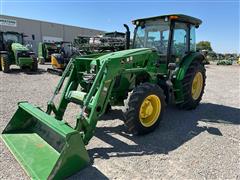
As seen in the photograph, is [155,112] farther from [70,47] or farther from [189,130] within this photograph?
[70,47]

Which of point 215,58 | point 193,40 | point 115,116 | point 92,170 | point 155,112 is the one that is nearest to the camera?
point 92,170

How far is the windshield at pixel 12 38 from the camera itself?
53.0ft

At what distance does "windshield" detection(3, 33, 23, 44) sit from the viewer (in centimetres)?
1616

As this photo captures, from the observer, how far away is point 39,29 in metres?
36.2

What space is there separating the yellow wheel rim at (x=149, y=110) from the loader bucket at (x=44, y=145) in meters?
1.63

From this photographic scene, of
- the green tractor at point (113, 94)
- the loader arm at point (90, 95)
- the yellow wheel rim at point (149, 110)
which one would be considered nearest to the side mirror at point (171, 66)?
the green tractor at point (113, 94)

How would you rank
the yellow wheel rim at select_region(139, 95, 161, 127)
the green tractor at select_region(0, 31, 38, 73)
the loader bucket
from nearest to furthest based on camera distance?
1. the loader bucket
2. the yellow wheel rim at select_region(139, 95, 161, 127)
3. the green tractor at select_region(0, 31, 38, 73)

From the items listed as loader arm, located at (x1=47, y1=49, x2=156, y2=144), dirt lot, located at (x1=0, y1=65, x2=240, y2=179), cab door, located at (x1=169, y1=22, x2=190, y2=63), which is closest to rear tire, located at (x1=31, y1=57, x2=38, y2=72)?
dirt lot, located at (x1=0, y1=65, x2=240, y2=179)

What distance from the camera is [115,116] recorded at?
6.10m

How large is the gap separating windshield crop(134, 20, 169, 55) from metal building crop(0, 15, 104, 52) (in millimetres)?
26849

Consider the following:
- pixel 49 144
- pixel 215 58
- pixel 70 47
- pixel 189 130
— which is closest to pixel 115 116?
pixel 189 130

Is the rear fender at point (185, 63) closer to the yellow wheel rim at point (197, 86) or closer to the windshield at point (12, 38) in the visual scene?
the yellow wheel rim at point (197, 86)

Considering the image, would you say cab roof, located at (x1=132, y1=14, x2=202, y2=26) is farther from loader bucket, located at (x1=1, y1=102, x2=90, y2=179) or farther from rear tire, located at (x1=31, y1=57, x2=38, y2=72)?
rear tire, located at (x1=31, y1=57, x2=38, y2=72)

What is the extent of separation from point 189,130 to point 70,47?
14667 mm
